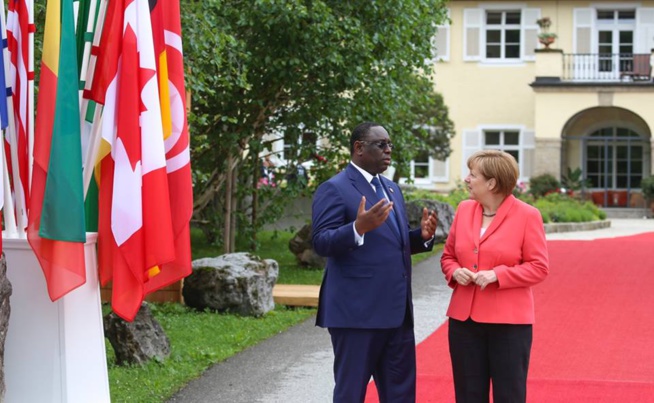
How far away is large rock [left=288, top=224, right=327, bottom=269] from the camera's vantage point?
16.3 m

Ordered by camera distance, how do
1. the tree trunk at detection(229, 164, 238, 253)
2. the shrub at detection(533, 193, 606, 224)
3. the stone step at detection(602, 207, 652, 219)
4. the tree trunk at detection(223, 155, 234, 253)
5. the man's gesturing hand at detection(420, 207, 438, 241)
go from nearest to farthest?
the man's gesturing hand at detection(420, 207, 438, 241), the tree trunk at detection(223, 155, 234, 253), the tree trunk at detection(229, 164, 238, 253), the shrub at detection(533, 193, 606, 224), the stone step at detection(602, 207, 652, 219)

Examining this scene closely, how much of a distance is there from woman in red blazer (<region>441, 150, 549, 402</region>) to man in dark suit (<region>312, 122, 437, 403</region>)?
0.80ft

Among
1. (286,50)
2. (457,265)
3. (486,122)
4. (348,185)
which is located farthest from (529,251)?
(486,122)

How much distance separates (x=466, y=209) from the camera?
19.5 ft

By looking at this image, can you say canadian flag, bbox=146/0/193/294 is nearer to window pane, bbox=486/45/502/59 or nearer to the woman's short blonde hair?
the woman's short blonde hair

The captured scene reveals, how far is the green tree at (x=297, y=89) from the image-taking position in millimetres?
13867

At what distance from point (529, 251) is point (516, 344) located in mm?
449

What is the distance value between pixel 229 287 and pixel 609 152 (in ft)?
84.3

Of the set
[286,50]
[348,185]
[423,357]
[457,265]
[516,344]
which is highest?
[286,50]

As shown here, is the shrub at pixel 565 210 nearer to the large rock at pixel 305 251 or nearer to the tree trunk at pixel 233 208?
the large rock at pixel 305 251

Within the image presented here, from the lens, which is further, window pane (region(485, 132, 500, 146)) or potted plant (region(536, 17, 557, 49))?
window pane (region(485, 132, 500, 146))

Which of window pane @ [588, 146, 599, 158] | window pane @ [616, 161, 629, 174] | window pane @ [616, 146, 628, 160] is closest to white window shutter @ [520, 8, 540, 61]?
window pane @ [588, 146, 599, 158]

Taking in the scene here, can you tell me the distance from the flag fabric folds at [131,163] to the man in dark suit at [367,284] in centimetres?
79

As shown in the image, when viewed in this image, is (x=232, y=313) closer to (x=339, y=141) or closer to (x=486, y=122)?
(x=339, y=141)
